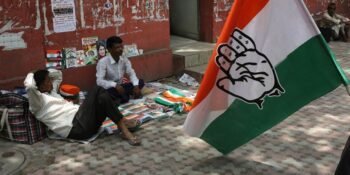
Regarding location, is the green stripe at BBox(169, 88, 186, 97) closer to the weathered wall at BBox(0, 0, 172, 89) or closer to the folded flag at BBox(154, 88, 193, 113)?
the folded flag at BBox(154, 88, 193, 113)

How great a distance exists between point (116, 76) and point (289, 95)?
117 inches

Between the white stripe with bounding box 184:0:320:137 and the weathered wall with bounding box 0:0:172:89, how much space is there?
3.03 metres

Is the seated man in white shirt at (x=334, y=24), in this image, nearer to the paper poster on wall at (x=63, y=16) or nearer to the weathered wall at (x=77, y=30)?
the weathered wall at (x=77, y=30)

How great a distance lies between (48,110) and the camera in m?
4.63

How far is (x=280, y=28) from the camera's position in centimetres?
338

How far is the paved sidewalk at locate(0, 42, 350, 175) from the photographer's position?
158 inches

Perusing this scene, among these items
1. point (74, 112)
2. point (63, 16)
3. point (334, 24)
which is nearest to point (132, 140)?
point (74, 112)

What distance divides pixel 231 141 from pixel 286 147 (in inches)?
33.9

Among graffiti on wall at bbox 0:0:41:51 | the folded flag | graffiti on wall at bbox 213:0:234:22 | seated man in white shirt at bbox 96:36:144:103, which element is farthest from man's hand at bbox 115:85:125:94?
graffiti on wall at bbox 213:0:234:22

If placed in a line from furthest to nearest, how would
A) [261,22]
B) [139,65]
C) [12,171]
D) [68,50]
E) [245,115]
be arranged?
[139,65] → [68,50] → [12,171] → [245,115] → [261,22]

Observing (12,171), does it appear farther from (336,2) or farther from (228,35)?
(336,2)

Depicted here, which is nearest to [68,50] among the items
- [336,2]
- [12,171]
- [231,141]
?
[12,171]

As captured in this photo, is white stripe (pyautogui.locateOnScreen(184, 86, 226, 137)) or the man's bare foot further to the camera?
the man's bare foot

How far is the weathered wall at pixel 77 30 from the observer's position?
5.21 meters
